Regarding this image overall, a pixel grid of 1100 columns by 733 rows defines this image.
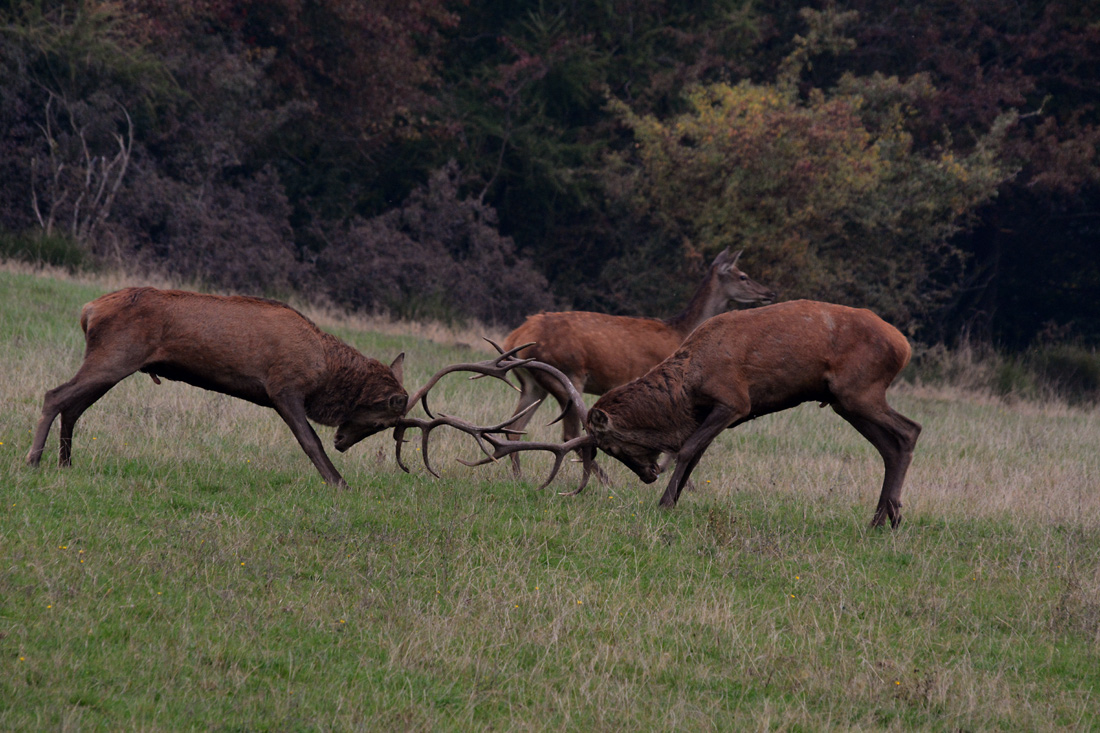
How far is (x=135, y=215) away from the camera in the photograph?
25109mm

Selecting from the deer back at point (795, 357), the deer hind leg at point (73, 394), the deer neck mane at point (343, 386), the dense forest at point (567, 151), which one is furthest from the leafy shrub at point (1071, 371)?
the deer hind leg at point (73, 394)

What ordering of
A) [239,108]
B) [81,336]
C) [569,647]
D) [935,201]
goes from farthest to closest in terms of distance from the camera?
[239,108] < [935,201] < [81,336] < [569,647]

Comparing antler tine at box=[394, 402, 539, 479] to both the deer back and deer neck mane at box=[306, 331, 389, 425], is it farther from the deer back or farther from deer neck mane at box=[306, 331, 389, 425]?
the deer back

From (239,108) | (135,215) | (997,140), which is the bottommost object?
(135,215)

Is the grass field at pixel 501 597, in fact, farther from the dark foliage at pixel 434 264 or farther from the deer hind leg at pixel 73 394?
the dark foliage at pixel 434 264

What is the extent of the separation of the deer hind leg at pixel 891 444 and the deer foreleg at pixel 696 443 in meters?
0.80

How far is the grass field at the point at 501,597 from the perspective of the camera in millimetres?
4930

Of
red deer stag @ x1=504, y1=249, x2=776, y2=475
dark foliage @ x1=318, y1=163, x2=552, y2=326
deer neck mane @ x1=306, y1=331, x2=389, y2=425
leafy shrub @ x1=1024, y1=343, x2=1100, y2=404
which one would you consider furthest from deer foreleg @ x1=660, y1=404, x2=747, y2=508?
dark foliage @ x1=318, y1=163, x2=552, y2=326

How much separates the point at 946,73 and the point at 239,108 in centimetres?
1650

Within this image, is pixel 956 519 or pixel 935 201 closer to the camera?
pixel 956 519

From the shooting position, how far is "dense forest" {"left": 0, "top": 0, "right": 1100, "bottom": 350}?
24.5 m

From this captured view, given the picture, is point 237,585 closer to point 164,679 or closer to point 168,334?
point 164,679

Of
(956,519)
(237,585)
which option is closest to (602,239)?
(956,519)

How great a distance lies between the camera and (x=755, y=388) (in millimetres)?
8336
